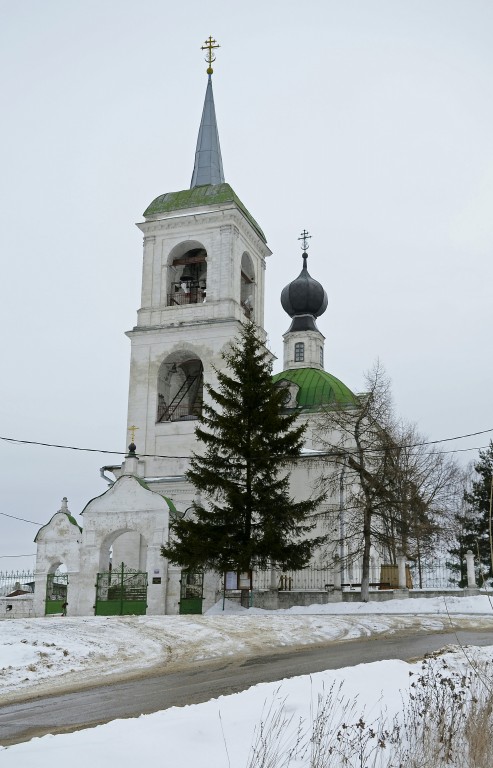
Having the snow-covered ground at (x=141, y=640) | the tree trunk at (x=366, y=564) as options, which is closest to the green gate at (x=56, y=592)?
the tree trunk at (x=366, y=564)

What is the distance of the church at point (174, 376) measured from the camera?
27.4 m

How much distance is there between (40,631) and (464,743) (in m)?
8.99

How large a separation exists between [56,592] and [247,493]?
26.3 ft

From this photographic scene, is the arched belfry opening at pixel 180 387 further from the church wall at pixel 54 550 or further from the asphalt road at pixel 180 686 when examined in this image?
the asphalt road at pixel 180 686

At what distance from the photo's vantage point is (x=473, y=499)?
146 ft

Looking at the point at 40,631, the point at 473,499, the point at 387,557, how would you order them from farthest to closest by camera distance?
the point at 473,499
the point at 387,557
the point at 40,631

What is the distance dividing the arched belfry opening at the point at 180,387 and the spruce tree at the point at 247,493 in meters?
8.79

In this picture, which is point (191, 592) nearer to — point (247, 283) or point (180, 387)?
point (180, 387)

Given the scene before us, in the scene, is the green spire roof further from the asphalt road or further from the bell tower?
the asphalt road

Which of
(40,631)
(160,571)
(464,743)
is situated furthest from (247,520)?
(464,743)

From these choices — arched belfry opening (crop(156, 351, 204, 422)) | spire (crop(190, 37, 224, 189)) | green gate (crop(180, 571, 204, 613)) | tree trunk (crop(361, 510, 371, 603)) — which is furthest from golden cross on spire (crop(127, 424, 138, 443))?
spire (crop(190, 37, 224, 189))

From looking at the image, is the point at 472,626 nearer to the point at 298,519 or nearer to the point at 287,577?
the point at 298,519

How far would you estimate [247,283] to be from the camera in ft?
129

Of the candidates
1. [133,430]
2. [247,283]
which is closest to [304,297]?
[247,283]
